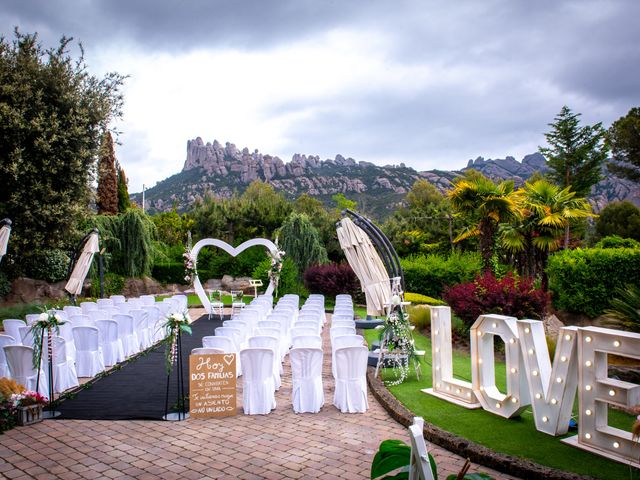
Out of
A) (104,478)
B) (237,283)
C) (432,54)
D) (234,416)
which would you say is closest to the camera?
(104,478)

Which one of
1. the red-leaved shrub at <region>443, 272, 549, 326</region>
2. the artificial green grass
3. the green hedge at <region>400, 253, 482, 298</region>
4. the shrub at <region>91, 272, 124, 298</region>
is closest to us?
the artificial green grass

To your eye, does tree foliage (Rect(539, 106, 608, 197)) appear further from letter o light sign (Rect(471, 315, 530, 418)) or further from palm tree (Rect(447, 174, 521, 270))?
letter o light sign (Rect(471, 315, 530, 418))

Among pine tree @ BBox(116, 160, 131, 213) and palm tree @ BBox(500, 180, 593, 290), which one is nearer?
palm tree @ BBox(500, 180, 593, 290)

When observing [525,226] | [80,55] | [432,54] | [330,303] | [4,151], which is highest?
[80,55]

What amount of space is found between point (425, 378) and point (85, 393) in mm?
5254

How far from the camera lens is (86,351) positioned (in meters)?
8.36

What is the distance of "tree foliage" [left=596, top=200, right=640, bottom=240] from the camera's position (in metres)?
34.7

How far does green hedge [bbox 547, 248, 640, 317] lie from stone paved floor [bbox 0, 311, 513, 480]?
9929 mm

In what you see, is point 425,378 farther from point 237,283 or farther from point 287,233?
point 237,283

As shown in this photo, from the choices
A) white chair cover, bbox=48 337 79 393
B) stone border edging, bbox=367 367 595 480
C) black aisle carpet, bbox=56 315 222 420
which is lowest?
black aisle carpet, bbox=56 315 222 420

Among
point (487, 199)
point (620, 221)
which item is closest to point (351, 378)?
point (487, 199)

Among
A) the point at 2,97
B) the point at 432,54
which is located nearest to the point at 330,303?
the point at 432,54

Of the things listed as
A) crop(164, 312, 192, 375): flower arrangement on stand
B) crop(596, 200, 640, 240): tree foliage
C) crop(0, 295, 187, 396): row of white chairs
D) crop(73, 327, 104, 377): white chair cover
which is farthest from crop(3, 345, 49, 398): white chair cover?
crop(596, 200, 640, 240): tree foliage

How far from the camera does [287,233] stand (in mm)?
23734
